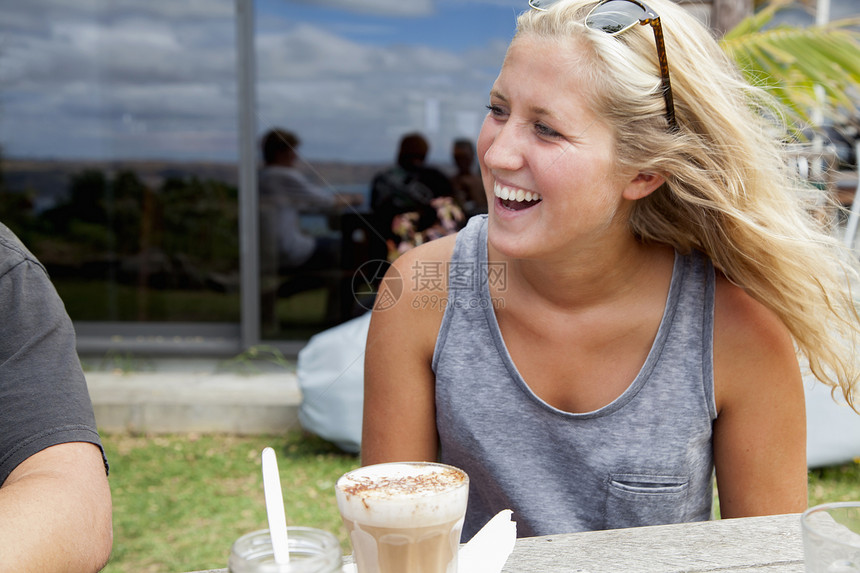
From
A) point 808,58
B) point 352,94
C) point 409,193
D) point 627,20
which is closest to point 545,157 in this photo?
point 627,20

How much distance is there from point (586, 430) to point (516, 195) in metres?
0.48

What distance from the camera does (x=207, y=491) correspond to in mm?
3473

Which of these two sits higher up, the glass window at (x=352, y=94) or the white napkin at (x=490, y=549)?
the glass window at (x=352, y=94)

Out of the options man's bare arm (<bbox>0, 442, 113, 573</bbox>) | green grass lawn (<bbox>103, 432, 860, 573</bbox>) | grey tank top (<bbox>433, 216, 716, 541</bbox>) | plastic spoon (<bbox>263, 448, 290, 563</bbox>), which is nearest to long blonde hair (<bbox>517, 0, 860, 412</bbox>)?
Result: grey tank top (<bbox>433, 216, 716, 541</bbox>)

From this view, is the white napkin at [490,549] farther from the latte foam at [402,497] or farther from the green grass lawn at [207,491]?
the green grass lawn at [207,491]

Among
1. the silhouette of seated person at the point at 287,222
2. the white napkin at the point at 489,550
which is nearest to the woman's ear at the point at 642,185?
the white napkin at the point at 489,550

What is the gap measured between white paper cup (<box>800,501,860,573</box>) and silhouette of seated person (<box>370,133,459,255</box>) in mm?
2702

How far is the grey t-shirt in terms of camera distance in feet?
3.99

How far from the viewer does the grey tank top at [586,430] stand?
61.4 inches

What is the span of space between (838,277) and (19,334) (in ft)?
5.02

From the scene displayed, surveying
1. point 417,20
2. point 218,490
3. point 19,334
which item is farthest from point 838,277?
point 417,20

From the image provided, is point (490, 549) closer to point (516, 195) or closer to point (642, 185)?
point (516, 195)

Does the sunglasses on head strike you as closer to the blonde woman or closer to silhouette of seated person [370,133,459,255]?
the blonde woman

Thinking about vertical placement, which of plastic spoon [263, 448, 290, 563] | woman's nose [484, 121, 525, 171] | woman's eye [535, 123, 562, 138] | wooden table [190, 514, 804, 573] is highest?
woman's eye [535, 123, 562, 138]
